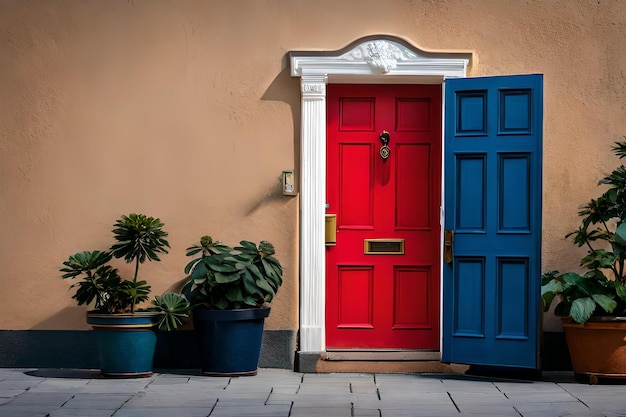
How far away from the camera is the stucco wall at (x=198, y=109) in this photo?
8.50 metres

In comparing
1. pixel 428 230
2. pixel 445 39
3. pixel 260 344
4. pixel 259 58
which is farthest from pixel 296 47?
pixel 260 344

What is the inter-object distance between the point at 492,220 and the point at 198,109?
2.55 m

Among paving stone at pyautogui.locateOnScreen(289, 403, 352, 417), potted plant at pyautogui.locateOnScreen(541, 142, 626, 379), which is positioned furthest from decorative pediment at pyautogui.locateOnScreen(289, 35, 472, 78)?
paving stone at pyautogui.locateOnScreen(289, 403, 352, 417)

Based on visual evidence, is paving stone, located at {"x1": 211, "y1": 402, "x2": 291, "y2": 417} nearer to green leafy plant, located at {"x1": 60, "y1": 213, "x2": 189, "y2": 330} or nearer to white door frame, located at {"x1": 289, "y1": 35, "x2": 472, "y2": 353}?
green leafy plant, located at {"x1": 60, "y1": 213, "x2": 189, "y2": 330}

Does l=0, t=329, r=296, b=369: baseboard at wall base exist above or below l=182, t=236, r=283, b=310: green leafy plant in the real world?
below

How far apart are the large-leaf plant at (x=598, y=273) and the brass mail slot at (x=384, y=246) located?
3.93 ft

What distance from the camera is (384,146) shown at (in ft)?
28.4

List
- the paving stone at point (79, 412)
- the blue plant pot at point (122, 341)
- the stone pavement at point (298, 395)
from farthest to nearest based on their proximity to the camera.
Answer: the blue plant pot at point (122, 341)
the stone pavement at point (298, 395)
the paving stone at point (79, 412)

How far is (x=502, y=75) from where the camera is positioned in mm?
8414

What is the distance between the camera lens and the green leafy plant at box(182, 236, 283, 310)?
8.02 metres

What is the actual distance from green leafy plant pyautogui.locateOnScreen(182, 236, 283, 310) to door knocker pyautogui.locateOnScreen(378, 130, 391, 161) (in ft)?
4.05

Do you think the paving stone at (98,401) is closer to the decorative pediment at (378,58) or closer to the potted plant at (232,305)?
the potted plant at (232,305)

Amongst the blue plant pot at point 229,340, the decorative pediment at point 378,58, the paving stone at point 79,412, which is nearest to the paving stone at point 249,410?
the paving stone at point 79,412

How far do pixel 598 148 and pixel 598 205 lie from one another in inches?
25.8
